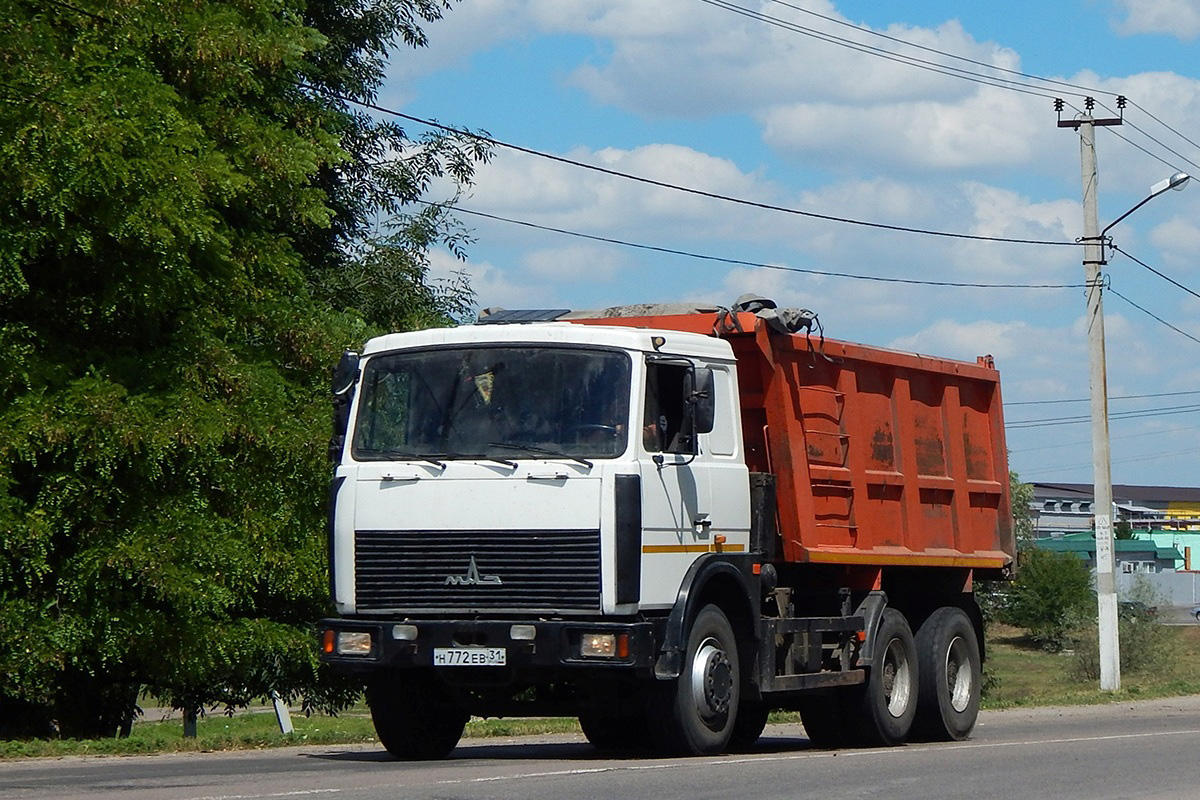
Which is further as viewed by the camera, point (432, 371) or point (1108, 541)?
point (1108, 541)

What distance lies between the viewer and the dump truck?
37.8 feet

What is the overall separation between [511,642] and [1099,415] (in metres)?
21.1

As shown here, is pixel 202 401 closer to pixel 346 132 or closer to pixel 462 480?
pixel 462 480

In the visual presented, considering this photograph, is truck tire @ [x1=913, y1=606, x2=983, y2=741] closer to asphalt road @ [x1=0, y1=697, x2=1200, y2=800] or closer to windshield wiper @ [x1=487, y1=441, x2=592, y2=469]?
asphalt road @ [x1=0, y1=697, x2=1200, y2=800]

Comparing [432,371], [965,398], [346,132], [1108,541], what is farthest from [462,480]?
[1108,541]

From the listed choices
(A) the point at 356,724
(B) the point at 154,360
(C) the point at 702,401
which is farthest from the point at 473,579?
(A) the point at 356,724

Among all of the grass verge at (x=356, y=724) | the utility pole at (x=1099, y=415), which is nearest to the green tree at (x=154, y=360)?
the grass verge at (x=356, y=724)

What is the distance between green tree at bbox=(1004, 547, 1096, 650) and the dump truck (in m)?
67.9

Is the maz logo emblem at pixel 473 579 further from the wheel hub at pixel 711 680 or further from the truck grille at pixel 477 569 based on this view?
the wheel hub at pixel 711 680

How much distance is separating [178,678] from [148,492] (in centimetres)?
220

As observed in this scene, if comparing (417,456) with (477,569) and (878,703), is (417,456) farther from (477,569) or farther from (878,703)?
(878,703)

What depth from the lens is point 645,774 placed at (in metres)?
10.7

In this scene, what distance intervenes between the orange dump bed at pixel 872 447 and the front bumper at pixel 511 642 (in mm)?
2486

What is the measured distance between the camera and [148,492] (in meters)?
17.8
